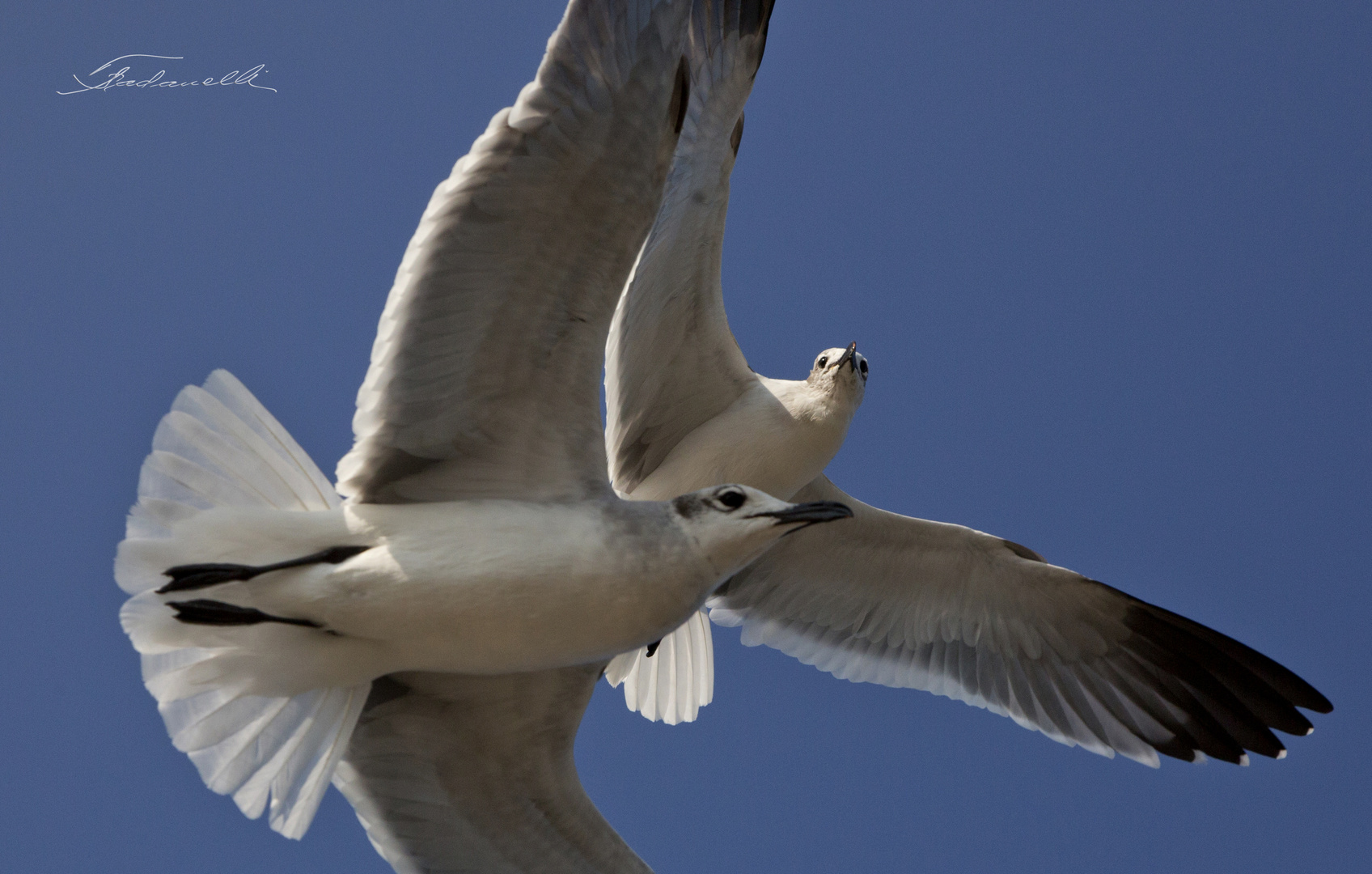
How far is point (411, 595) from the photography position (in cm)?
364

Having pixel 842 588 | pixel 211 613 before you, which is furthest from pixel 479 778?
pixel 842 588

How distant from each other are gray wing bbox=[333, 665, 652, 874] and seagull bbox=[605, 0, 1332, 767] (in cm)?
94

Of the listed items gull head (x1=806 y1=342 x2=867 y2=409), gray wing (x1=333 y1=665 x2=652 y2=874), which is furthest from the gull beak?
gray wing (x1=333 y1=665 x2=652 y2=874)

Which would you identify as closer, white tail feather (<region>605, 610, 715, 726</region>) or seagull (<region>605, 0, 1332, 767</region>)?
seagull (<region>605, 0, 1332, 767</region>)

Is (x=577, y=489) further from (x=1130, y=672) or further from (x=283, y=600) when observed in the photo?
(x=1130, y=672)

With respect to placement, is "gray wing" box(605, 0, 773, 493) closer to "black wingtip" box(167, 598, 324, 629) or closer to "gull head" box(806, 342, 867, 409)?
"gull head" box(806, 342, 867, 409)

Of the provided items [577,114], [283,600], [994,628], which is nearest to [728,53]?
[577,114]

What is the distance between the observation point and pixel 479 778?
4.35 m

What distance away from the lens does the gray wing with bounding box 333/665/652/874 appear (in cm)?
425

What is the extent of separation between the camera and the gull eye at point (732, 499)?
149 inches

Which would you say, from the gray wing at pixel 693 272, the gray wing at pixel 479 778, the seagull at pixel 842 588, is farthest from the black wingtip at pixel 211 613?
the gray wing at pixel 693 272

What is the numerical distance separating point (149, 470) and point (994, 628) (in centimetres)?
332

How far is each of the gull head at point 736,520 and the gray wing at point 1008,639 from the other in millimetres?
1942

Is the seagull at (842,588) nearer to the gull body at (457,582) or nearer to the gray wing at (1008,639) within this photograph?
the gray wing at (1008,639)
